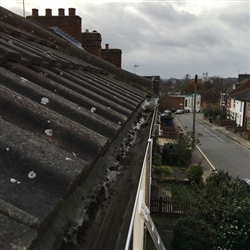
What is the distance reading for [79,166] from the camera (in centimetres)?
156

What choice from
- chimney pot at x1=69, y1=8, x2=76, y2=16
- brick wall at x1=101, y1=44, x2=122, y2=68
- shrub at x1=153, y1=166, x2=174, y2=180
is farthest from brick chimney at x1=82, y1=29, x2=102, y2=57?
shrub at x1=153, y1=166, x2=174, y2=180

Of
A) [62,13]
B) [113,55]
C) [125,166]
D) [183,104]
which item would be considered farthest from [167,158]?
[183,104]

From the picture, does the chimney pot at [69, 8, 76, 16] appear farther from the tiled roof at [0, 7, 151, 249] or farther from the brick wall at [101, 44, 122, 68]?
the tiled roof at [0, 7, 151, 249]

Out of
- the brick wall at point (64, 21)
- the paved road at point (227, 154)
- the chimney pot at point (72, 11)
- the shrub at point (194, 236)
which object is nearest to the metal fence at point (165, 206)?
the shrub at point (194, 236)

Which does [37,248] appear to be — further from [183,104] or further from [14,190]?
[183,104]

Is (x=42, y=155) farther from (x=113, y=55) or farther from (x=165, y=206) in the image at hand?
(x=165, y=206)

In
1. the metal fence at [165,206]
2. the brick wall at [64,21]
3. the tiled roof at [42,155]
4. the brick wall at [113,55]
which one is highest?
the brick wall at [64,21]

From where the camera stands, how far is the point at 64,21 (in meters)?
11.0

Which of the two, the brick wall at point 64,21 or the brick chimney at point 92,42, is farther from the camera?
the brick chimney at point 92,42

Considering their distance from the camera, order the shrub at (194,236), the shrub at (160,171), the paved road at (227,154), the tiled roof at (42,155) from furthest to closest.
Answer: the paved road at (227,154) < the shrub at (160,171) < the shrub at (194,236) < the tiled roof at (42,155)

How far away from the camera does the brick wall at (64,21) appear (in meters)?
10.9

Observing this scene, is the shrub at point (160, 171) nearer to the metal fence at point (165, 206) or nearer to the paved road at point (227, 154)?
the metal fence at point (165, 206)

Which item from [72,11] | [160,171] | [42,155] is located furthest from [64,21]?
[160,171]

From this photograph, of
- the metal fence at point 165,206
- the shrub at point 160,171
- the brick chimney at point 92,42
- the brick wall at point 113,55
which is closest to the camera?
the brick chimney at point 92,42
